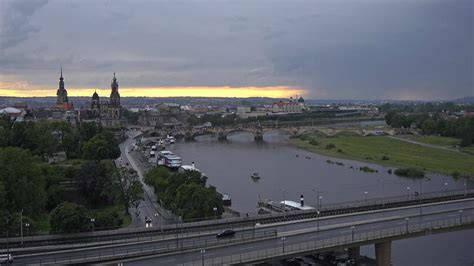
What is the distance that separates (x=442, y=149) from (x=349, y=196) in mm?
28788

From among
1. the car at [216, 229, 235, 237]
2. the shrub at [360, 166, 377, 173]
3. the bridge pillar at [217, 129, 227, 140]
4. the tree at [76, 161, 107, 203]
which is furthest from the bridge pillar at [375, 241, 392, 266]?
the bridge pillar at [217, 129, 227, 140]

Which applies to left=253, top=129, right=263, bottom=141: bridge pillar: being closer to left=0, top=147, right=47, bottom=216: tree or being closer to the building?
the building

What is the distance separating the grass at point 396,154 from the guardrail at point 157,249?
92.2ft

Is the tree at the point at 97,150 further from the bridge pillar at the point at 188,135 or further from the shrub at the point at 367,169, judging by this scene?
the bridge pillar at the point at 188,135

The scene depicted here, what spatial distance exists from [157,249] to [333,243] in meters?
5.72

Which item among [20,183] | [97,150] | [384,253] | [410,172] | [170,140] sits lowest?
[170,140]

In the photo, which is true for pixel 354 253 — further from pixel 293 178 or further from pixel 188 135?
pixel 188 135

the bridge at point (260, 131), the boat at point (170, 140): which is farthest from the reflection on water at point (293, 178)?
the bridge at point (260, 131)

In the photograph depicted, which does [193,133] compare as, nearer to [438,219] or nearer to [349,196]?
[349,196]

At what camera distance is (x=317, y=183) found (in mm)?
38906

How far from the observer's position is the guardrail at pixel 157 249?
54.7 ft

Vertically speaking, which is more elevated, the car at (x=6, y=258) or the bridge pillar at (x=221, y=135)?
the car at (x=6, y=258)

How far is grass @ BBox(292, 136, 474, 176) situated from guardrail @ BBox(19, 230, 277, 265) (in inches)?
1106

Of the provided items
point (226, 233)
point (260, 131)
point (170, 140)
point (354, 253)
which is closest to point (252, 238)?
point (226, 233)
